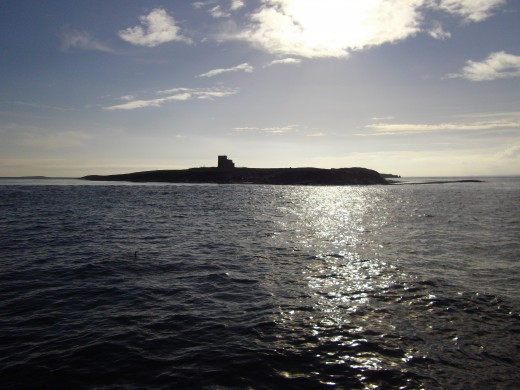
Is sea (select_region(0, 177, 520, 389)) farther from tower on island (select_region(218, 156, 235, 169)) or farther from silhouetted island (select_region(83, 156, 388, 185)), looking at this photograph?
tower on island (select_region(218, 156, 235, 169))

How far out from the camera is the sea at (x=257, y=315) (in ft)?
30.6

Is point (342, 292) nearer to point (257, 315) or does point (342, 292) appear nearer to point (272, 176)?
point (257, 315)

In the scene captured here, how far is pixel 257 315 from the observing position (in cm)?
1333

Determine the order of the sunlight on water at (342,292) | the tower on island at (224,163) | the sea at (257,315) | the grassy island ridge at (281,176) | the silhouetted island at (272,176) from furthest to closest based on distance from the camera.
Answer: the tower on island at (224,163) < the silhouetted island at (272,176) < the grassy island ridge at (281,176) < the sunlight on water at (342,292) < the sea at (257,315)

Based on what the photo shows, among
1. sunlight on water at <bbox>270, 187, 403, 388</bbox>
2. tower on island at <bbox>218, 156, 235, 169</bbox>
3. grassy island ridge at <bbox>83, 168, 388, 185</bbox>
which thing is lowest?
sunlight on water at <bbox>270, 187, 403, 388</bbox>

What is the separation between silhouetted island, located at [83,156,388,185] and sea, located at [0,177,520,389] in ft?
473

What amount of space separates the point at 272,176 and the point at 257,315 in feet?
536

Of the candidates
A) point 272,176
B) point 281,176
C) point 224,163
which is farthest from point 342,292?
point 224,163

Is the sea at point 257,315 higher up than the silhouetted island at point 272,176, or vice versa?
the silhouetted island at point 272,176

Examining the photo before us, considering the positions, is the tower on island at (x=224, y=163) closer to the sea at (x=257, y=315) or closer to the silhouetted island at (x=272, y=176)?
the silhouetted island at (x=272, y=176)

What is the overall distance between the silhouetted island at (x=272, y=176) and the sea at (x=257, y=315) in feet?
473

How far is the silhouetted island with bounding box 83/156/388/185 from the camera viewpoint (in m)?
171

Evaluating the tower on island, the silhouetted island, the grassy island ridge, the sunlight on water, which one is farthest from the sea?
the tower on island

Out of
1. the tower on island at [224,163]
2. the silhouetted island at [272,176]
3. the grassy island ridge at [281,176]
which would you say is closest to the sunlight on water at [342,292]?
the grassy island ridge at [281,176]
